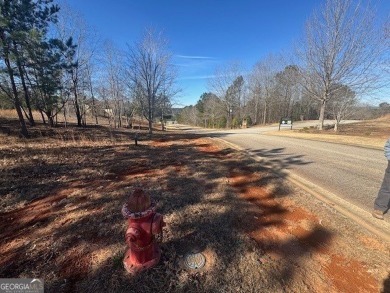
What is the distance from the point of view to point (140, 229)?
217 cm

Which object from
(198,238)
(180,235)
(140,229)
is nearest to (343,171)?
(198,238)

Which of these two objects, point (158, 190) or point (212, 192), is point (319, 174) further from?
point (158, 190)

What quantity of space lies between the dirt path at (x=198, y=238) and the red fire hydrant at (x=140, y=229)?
0.37 ft

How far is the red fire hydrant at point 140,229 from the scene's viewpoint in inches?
84.5

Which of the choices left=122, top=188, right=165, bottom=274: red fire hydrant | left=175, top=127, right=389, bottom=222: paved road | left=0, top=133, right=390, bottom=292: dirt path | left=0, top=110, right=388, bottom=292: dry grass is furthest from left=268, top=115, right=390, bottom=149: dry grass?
left=122, top=188, right=165, bottom=274: red fire hydrant

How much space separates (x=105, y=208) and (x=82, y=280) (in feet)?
5.29

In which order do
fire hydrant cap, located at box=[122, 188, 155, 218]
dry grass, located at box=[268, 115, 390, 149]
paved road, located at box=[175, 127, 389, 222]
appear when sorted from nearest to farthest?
fire hydrant cap, located at box=[122, 188, 155, 218] → paved road, located at box=[175, 127, 389, 222] → dry grass, located at box=[268, 115, 390, 149]

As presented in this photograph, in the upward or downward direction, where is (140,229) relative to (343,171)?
upward

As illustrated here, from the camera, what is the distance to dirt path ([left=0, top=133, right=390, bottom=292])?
2.15 metres

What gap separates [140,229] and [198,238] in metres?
1.01

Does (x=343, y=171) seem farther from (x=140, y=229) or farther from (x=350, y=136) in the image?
(x=350, y=136)

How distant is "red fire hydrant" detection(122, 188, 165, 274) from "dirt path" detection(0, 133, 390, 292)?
0.37 ft

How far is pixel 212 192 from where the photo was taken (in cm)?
442

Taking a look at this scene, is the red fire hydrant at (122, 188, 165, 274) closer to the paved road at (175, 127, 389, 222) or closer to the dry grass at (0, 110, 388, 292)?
the dry grass at (0, 110, 388, 292)
